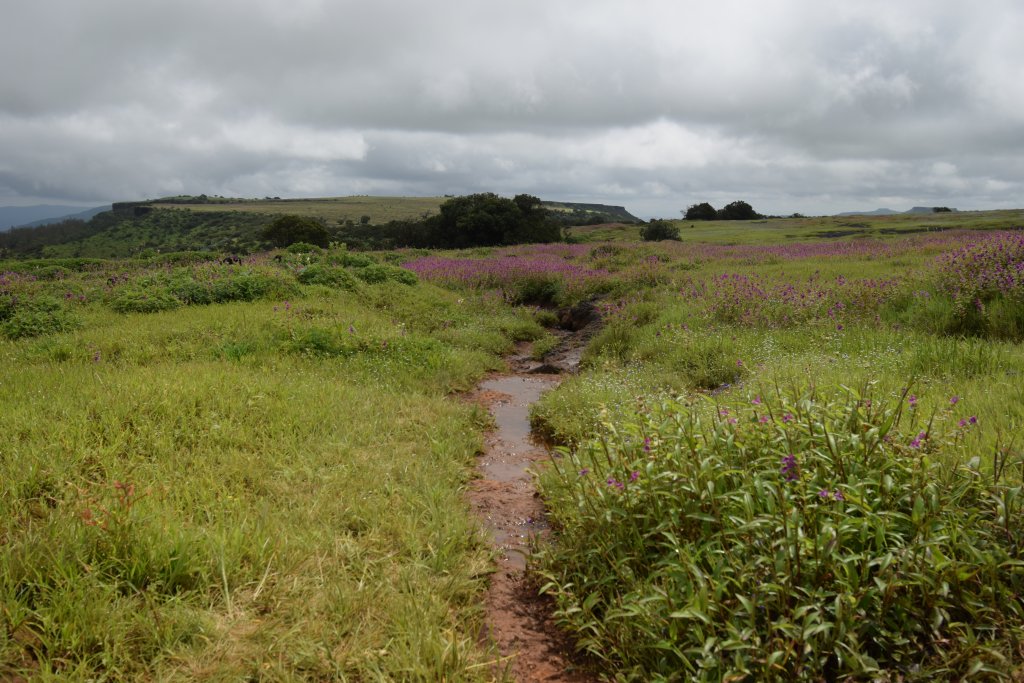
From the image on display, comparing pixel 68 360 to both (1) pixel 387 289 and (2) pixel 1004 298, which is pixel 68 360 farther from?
(2) pixel 1004 298

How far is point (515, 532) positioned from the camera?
16.1 ft

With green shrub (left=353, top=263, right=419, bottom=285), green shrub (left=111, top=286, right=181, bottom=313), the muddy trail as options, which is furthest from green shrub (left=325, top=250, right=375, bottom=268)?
the muddy trail

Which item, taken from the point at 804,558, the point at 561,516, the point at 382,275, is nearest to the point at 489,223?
the point at 382,275

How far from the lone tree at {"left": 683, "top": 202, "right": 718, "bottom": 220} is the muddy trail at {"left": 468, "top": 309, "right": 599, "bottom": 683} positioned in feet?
264

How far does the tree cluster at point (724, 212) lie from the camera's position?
79.5 metres

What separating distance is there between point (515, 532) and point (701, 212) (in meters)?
87.0

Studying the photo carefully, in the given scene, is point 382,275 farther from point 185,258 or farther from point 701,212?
point 701,212

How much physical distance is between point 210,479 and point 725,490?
13.6ft

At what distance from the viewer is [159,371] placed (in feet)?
23.8

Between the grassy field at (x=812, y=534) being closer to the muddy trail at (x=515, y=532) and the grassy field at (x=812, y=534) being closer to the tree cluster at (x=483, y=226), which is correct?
the muddy trail at (x=515, y=532)

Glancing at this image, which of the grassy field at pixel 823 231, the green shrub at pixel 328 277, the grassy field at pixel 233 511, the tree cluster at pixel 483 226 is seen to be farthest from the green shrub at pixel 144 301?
the grassy field at pixel 823 231

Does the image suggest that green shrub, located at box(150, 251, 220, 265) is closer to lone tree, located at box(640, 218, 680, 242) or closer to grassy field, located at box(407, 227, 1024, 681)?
grassy field, located at box(407, 227, 1024, 681)

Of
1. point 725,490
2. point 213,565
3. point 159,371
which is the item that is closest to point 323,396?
point 159,371

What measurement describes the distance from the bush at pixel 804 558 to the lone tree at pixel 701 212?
3365 inches
